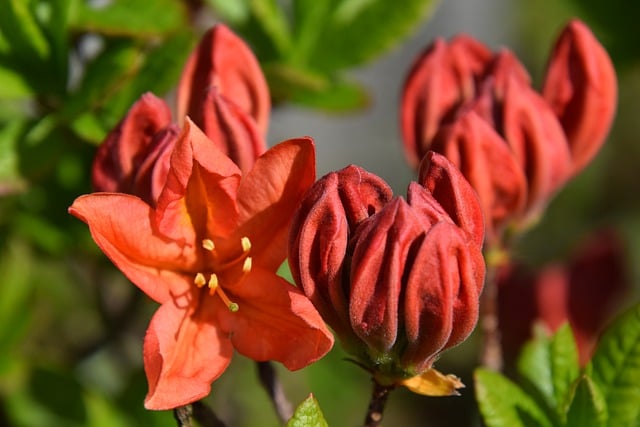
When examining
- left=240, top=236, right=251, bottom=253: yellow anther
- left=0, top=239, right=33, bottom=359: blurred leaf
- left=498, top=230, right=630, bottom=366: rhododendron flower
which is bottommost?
left=0, top=239, right=33, bottom=359: blurred leaf

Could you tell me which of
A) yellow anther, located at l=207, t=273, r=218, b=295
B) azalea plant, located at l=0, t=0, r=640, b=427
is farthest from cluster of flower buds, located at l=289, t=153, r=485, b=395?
yellow anther, located at l=207, t=273, r=218, b=295

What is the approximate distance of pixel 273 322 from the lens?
105 centimetres

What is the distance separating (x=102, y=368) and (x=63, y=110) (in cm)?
85

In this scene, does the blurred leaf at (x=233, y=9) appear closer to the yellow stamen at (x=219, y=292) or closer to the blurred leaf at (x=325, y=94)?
the blurred leaf at (x=325, y=94)

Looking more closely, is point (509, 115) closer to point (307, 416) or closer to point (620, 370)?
point (620, 370)

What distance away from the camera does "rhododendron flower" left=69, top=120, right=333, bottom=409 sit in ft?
3.22

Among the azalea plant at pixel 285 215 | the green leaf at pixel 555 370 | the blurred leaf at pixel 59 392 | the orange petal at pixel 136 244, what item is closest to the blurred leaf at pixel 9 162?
the azalea plant at pixel 285 215

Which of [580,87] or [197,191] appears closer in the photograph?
[197,191]

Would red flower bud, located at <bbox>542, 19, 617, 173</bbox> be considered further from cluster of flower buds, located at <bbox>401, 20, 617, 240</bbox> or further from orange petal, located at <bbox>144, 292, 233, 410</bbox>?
orange petal, located at <bbox>144, 292, 233, 410</bbox>

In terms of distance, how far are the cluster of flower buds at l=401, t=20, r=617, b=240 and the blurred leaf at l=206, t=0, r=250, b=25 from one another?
374 mm

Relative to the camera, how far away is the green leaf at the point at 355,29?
1470 mm

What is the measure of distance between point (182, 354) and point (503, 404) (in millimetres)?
355

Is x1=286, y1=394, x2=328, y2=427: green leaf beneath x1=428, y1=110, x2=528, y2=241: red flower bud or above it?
beneath

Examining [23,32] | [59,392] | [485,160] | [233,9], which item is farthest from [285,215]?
[59,392]
